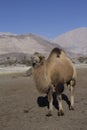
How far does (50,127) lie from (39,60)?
2.51 meters

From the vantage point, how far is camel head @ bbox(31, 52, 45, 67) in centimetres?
1109

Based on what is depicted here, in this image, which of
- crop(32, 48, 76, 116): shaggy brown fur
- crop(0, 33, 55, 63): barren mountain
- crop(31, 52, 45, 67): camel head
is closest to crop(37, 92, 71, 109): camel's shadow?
crop(32, 48, 76, 116): shaggy brown fur

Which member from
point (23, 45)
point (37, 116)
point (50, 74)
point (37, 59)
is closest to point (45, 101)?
point (37, 116)

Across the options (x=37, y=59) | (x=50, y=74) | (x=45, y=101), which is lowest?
(x=45, y=101)

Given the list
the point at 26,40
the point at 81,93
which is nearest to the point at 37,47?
the point at 26,40

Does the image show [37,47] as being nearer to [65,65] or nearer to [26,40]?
[26,40]

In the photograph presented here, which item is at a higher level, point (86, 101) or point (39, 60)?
point (39, 60)

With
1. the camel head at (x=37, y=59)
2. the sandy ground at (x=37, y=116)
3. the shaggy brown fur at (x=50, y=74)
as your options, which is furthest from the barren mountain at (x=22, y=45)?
the camel head at (x=37, y=59)

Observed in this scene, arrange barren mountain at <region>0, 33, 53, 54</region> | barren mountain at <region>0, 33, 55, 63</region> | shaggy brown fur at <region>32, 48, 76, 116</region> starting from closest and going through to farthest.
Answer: shaggy brown fur at <region>32, 48, 76, 116</region>, barren mountain at <region>0, 33, 55, 63</region>, barren mountain at <region>0, 33, 53, 54</region>

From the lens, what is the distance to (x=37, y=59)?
11102 millimetres

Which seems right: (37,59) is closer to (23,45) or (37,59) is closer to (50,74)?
(50,74)

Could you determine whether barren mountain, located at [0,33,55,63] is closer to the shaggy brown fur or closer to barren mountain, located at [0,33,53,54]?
barren mountain, located at [0,33,53,54]

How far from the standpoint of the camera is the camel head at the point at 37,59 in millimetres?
11086

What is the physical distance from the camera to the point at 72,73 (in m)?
12.0
